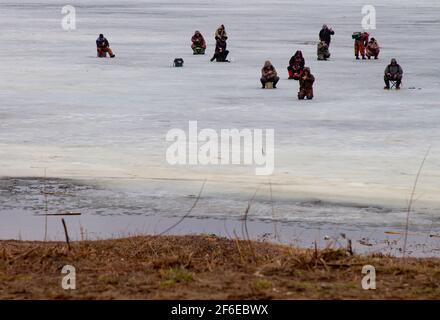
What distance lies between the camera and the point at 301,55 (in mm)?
34781

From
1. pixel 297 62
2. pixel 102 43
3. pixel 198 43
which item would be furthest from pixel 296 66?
pixel 102 43

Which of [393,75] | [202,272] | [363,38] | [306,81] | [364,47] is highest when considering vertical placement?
[363,38]

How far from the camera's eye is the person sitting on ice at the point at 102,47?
43969 mm

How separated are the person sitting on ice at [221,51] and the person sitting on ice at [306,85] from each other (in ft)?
40.4

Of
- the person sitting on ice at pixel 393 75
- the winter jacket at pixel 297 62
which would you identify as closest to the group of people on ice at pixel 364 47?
the winter jacket at pixel 297 62

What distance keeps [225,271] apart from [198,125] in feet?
47.4

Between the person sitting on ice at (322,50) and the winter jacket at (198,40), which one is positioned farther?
the winter jacket at (198,40)

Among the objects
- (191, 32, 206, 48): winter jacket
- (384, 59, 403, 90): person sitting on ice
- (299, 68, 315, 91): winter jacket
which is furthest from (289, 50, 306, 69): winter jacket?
(191, 32, 206, 48): winter jacket

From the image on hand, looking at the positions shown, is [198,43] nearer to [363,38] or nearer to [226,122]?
[363,38]

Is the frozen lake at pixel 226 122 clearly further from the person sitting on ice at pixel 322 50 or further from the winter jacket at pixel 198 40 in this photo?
the winter jacket at pixel 198 40

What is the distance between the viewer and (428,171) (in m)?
18.6

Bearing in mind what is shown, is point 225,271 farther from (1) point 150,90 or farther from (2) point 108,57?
(2) point 108,57

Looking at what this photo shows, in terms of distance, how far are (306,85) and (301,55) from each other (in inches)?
199
